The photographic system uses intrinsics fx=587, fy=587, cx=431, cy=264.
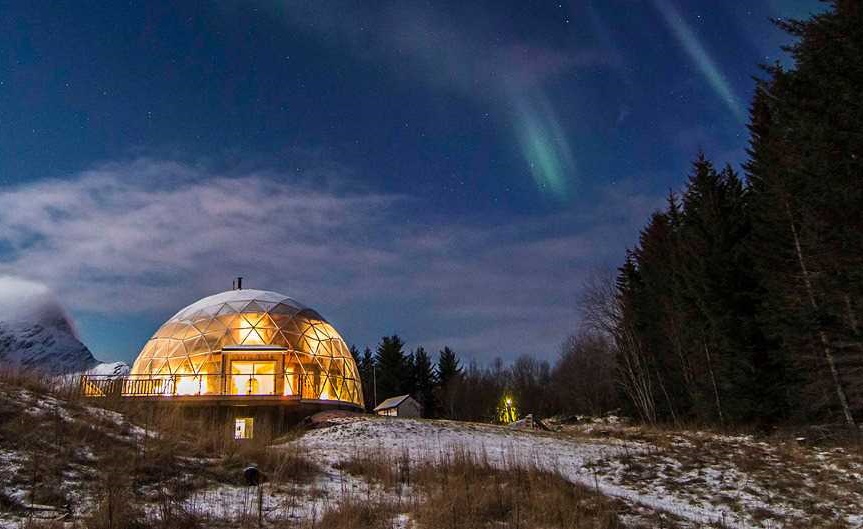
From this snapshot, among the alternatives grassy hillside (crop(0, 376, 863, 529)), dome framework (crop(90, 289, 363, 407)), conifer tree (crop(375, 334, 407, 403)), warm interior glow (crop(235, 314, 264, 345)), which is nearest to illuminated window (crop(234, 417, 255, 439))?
dome framework (crop(90, 289, 363, 407))

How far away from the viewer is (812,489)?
11.7m

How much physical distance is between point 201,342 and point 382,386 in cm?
3344

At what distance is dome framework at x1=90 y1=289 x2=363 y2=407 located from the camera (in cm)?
2605

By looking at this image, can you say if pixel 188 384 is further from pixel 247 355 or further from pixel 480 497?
pixel 480 497

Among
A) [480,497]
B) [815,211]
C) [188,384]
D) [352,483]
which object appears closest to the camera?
[480,497]

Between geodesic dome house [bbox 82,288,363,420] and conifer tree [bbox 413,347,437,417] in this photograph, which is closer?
geodesic dome house [bbox 82,288,363,420]

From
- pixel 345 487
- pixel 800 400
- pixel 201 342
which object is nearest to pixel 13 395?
pixel 345 487

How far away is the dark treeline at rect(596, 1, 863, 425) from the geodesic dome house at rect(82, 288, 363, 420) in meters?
16.9

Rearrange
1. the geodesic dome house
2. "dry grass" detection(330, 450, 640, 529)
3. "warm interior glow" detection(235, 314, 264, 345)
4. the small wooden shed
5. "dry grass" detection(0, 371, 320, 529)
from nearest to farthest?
"dry grass" detection(0, 371, 320, 529) → "dry grass" detection(330, 450, 640, 529) → the geodesic dome house → "warm interior glow" detection(235, 314, 264, 345) → the small wooden shed

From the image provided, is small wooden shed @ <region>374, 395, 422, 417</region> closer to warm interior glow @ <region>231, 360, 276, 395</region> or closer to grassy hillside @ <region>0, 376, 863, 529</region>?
warm interior glow @ <region>231, 360, 276, 395</region>

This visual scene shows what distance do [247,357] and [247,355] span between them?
0.31 feet

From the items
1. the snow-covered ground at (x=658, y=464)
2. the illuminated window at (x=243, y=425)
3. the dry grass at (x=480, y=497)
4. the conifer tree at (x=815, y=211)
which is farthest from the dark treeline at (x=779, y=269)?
the illuminated window at (x=243, y=425)

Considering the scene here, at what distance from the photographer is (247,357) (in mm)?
26812

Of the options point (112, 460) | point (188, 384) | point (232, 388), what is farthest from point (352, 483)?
point (188, 384)
